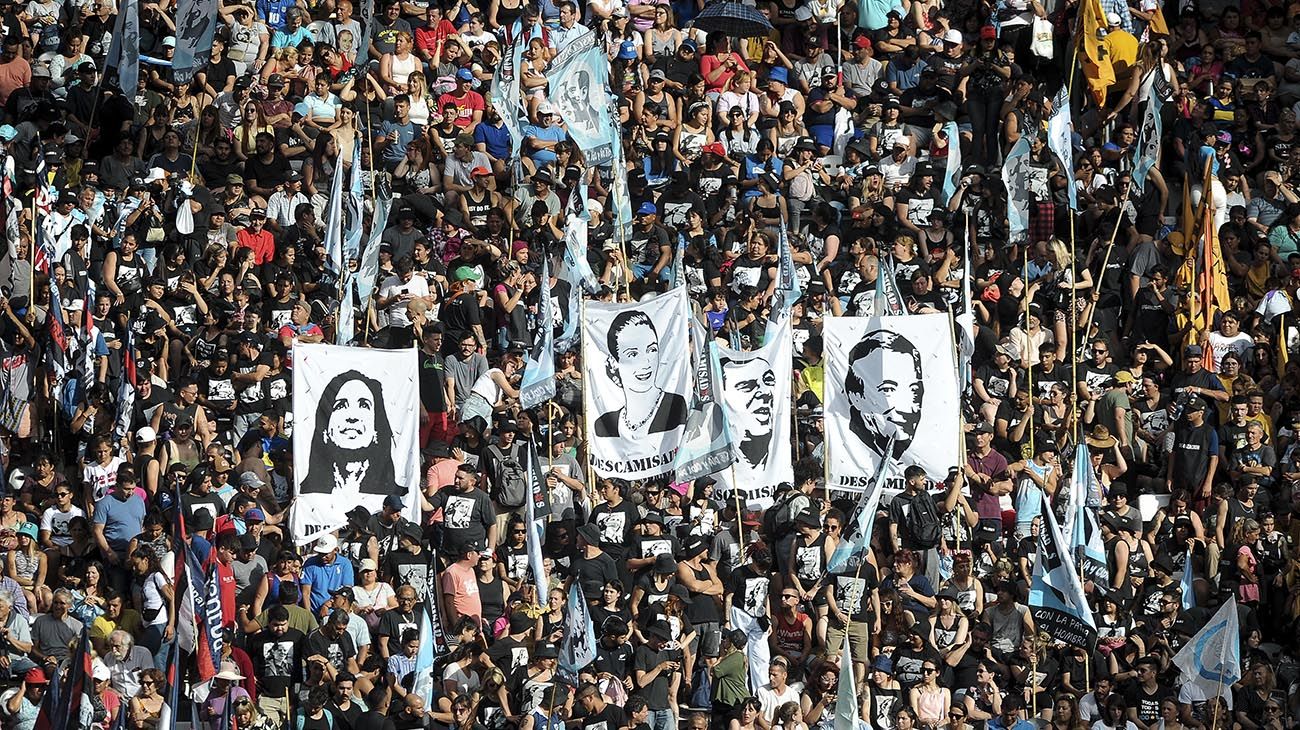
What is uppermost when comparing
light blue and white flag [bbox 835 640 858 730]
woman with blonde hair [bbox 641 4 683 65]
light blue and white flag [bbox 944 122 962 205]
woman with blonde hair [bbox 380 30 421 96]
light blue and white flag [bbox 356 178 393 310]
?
woman with blonde hair [bbox 641 4 683 65]

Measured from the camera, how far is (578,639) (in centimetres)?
2102

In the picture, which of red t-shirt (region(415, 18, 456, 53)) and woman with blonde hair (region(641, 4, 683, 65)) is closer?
red t-shirt (region(415, 18, 456, 53))

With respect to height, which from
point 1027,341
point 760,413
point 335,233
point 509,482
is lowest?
point 509,482

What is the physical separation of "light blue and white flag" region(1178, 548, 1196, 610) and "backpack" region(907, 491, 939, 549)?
193 cm

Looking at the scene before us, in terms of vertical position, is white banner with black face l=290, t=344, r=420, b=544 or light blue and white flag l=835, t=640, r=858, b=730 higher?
white banner with black face l=290, t=344, r=420, b=544

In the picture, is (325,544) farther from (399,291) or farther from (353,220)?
(353,220)

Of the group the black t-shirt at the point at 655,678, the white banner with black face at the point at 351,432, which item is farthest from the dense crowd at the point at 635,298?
the white banner with black face at the point at 351,432

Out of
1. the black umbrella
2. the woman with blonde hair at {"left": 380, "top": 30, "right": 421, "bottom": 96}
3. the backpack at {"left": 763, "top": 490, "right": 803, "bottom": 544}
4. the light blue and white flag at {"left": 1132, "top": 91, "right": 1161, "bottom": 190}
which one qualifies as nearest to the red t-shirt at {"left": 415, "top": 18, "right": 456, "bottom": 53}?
the woman with blonde hair at {"left": 380, "top": 30, "right": 421, "bottom": 96}

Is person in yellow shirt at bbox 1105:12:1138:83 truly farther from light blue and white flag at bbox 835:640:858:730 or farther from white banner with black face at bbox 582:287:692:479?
light blue and white flag at bbox 835:640:858:730

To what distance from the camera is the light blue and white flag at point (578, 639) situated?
21000 millimetres

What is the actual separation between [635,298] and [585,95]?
217cm

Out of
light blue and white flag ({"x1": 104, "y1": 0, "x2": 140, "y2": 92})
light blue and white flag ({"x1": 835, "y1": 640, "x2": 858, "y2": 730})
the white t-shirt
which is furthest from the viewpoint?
light blue and white flag ({"x1": 104, "y1": 0, "x2": 140, "y2": 92})

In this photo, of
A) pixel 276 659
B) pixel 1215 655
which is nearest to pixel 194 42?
pixel 276 659

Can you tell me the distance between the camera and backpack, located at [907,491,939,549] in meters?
22.2
